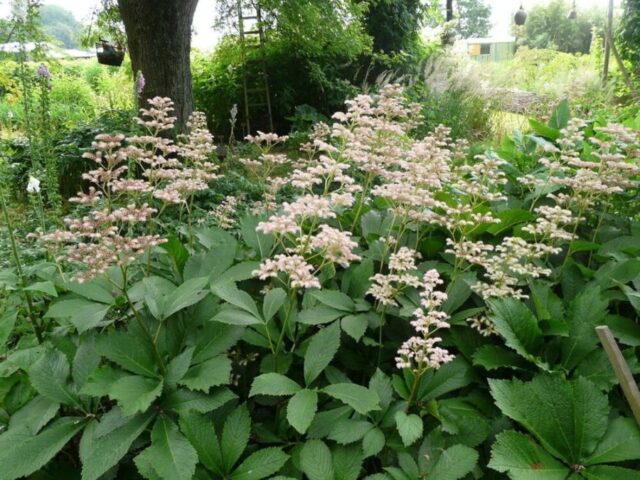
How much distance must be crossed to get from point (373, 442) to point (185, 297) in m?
0.51

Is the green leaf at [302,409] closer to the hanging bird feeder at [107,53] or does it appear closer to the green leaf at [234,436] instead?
the green leaf at [234,436]

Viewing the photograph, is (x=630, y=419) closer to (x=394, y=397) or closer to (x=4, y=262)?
(x=394, y=397)

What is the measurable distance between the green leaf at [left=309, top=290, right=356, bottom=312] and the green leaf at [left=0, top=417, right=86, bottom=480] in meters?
0.58

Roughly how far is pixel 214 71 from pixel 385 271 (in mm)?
7448

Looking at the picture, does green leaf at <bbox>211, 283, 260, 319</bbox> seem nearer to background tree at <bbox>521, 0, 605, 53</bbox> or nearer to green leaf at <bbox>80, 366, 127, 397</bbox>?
green leaf at <bbox>80, 366, 127, 397</bbox>

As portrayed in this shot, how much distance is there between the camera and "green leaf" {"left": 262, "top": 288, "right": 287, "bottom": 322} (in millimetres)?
1118

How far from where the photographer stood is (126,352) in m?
1.05

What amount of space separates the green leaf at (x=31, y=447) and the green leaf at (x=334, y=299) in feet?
1.91

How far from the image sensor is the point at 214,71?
8.10m

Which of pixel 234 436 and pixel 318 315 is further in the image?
pixel 318 315

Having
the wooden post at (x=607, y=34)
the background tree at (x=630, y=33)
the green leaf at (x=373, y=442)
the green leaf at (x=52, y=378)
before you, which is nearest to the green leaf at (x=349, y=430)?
the green leaf at (x=373, y=442)

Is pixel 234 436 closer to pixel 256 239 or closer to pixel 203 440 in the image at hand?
pixel 203 440

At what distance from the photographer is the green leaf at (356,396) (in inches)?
37.8

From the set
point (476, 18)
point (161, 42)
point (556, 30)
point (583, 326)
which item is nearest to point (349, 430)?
point (583, 326)
